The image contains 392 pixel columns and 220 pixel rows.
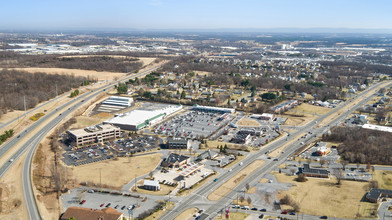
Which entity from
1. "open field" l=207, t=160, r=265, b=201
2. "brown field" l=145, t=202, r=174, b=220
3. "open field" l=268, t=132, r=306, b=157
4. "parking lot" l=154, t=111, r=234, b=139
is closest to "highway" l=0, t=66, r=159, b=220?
"brown field" l=145, t=202, r=174, b=220

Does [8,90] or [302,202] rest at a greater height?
[8,90]

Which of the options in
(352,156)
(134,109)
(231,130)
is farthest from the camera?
(134,109)

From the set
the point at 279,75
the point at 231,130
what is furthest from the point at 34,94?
the point at 279,75

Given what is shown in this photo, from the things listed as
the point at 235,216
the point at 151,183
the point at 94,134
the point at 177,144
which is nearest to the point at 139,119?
the point at 94,134

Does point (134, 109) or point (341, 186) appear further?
point (134, 109)

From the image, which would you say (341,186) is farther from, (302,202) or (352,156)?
(352,156)

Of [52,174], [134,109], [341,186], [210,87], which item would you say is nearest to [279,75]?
[210,87]

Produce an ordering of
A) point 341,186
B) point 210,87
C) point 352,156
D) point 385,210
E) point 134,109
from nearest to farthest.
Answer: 1. point 385,210
2. point 341,186
3. point 352,156
4. point 134,109
5. point 210,87
